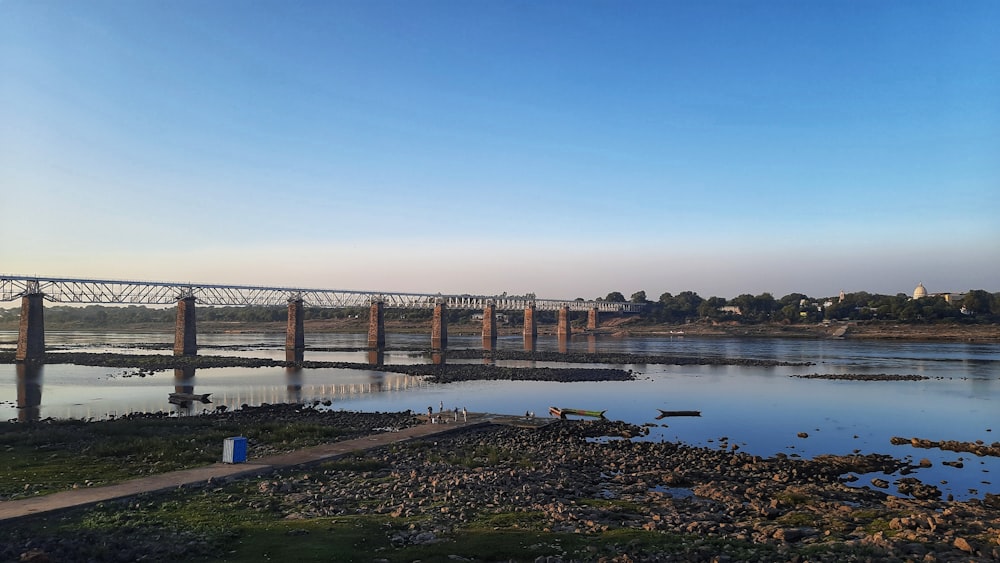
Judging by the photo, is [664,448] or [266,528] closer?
[266,528]

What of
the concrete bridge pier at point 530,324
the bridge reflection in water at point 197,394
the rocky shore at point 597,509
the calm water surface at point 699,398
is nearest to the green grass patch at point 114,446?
the rocky shore at point 597,509

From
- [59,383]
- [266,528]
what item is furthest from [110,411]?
[266,528]

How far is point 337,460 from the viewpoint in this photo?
2375cm

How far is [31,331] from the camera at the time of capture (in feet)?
278

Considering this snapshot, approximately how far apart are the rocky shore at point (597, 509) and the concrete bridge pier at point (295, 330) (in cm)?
8475

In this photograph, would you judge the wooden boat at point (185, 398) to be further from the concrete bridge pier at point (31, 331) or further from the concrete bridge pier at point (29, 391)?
the concrete bridge pier at point (31, 331)

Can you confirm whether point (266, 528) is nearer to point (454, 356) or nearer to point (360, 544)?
point (360, 544)

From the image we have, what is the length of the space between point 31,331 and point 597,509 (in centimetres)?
9040

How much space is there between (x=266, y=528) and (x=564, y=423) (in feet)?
78.2

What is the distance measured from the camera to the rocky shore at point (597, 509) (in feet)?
45.7

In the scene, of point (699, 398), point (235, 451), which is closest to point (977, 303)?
point (699, 398)

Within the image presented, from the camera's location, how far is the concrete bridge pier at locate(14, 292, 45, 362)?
8256 cm

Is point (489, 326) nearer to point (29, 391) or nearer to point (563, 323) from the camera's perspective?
point (563, 323)

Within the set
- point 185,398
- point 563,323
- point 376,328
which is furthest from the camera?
point 563,323
